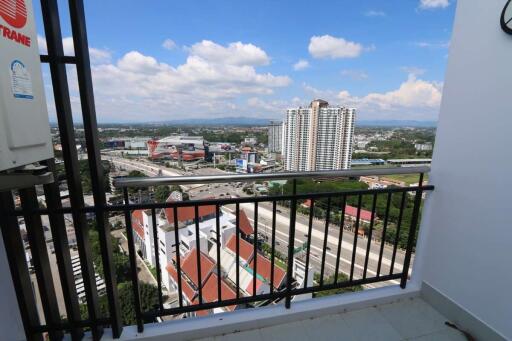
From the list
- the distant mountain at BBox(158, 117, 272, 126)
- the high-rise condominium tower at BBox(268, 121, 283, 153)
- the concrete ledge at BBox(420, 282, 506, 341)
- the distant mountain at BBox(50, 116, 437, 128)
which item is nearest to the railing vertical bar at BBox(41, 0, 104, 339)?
the concrete ledge at BBox(420, 282, 506, 341)

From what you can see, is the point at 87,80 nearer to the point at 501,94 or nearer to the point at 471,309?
the point at 501,94

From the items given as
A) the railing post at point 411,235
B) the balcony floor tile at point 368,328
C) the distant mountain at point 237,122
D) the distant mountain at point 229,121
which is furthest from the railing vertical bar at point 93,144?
the distant mountain at point 229,121

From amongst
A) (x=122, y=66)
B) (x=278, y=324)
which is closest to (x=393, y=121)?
(x=278, y=324)

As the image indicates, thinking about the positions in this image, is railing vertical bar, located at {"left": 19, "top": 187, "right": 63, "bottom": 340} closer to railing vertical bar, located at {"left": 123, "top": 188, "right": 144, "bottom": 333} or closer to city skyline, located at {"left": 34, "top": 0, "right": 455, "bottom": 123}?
railing vertical bar, located at {"left": 123, "top": 188, "right": 144, "bottom": 333}

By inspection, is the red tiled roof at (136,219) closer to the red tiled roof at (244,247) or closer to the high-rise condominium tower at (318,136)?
the red tiled roof at (244,247)

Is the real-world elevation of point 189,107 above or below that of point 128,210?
above

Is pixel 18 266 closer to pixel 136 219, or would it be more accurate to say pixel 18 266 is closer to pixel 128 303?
pixel 136 219

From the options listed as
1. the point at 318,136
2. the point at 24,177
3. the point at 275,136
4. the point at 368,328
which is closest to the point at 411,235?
the point at 368,328

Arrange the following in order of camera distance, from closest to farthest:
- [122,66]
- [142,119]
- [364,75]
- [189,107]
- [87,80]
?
[87,80] < [122,66] < [142,119] < [189,107] < [364,75]
